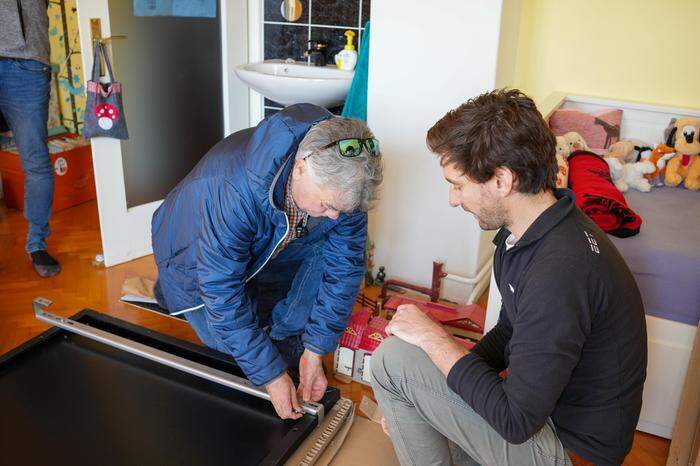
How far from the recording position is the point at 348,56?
9.52ft

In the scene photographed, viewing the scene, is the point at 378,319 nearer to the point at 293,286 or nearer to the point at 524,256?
the point at 293,286

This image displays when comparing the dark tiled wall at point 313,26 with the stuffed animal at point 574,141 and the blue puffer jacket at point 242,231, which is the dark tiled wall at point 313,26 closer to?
the stuffed animal at point 574,141

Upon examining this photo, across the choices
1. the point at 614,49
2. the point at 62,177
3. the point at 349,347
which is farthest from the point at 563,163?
the point at 62,177

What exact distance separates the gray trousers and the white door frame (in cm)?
174

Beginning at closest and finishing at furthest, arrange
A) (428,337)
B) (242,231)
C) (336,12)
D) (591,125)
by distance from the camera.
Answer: (428,337) < (242,231) < (591,125) < (336,12)

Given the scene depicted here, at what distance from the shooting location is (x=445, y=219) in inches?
98.9

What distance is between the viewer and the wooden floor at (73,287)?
2002 mm

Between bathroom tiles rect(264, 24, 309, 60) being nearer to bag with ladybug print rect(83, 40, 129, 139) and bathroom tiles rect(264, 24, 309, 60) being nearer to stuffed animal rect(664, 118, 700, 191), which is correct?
bag with ladybug print rect(83, 40, 129, 139)

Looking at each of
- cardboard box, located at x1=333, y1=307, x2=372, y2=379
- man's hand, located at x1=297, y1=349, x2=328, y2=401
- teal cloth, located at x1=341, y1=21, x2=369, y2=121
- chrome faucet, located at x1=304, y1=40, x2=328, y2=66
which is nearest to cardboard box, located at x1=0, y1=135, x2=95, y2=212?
chrome faucet, located at x1=304, y1=40, x2=328, y2=66

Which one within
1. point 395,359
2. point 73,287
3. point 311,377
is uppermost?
point 395,359

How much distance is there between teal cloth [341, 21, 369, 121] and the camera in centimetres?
253

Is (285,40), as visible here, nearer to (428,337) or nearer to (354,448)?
(354,448)

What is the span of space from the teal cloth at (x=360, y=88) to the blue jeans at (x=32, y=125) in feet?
3.86

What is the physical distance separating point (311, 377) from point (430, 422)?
1.61 feet
